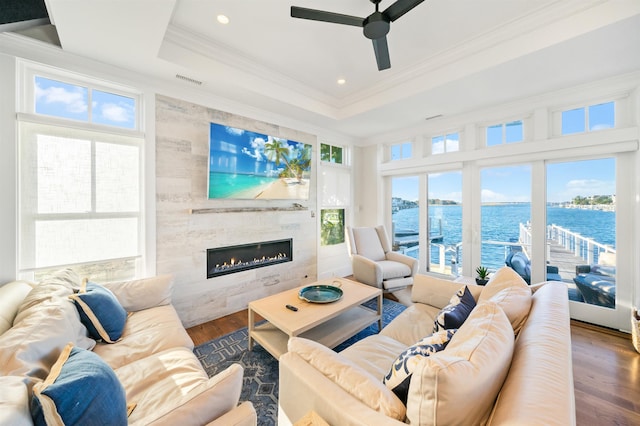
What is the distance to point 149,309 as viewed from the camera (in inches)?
82.1

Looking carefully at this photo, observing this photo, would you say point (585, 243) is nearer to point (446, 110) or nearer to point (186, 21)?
point (446, 110)

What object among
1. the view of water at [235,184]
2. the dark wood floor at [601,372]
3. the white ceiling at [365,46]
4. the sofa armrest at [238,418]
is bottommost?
the dark wood floor at [601,372]

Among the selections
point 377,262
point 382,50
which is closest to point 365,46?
point 382,50

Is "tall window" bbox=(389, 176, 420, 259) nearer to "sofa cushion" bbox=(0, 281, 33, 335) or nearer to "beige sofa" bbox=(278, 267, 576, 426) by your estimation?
"beige sofa" bbox=(278, 267, 576, 426)

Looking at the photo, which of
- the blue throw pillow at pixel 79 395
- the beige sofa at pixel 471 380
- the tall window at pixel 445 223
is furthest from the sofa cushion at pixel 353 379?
the tall window at pixel 445 223

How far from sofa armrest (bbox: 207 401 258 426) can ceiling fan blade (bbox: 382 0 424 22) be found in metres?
2.31

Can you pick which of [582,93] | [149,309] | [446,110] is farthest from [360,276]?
[582,93]

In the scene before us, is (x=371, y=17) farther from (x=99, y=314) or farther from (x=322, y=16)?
(x=99, y=314)

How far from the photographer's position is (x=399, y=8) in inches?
64.3

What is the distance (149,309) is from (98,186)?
4.17 ft

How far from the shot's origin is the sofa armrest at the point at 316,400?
2.66 ft

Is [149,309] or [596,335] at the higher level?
[149,309]

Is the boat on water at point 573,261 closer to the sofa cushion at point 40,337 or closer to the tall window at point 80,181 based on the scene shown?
the sofa cushion at point 40,337

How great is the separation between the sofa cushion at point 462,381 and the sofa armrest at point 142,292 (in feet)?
7.23
